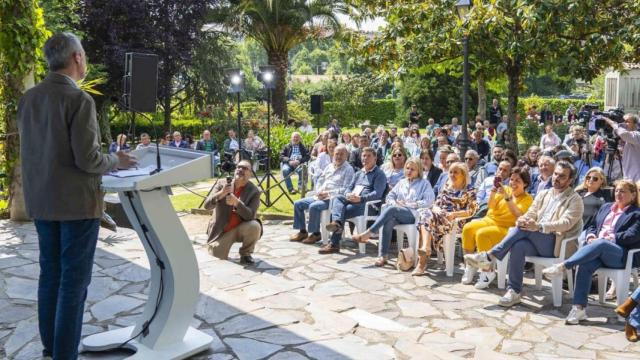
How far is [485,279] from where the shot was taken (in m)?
6.54

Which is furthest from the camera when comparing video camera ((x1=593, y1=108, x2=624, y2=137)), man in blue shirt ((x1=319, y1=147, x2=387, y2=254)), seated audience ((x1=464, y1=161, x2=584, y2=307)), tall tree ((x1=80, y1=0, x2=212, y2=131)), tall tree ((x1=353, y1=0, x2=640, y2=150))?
tall tree ((x1=80, y1=0, x2=212, y2=131))

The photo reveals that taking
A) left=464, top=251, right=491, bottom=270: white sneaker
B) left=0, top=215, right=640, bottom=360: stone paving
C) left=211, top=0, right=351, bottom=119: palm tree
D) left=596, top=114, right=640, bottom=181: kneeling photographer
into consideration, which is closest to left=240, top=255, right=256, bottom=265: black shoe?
left=0, top=215, right=640, bottom=360: stone paving

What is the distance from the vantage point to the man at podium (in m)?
7.34

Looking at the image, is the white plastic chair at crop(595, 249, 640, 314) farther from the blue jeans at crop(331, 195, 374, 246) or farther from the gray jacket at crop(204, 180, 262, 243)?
the gray jacket at crop(204, 180, 262, 243)

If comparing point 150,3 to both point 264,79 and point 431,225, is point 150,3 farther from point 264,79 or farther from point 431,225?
point 431,225

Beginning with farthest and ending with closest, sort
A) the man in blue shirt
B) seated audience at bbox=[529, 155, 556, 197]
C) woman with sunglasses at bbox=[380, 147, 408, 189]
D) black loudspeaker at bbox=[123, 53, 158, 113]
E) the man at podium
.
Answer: woman with sunglasses at bbox=[380, 147, 408, 189], the man in blue shirt, the man at podium, seated audience at bbox=[529, 155, 556, 197], black loudspeaker at bbox=[123, 53, 158, 113]

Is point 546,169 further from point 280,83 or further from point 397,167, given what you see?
point 280,83

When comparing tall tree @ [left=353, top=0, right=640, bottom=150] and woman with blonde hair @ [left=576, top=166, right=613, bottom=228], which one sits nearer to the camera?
woman with blonde hair @ [left=576, top=166, right=613, bottom=228]

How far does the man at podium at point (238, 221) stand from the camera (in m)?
7.34

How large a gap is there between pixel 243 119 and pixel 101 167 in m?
18.1

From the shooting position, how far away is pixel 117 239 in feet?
23.7

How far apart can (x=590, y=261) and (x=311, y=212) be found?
402cm

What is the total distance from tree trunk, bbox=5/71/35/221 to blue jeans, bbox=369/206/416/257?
4429mm

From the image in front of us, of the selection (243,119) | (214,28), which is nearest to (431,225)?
(243,119)
